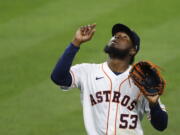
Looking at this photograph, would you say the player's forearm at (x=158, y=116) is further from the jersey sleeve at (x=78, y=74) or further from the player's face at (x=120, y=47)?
the jersey sleeve at (x=78, y=74)

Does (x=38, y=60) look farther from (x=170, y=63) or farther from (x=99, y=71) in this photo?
(x=99, y=71)

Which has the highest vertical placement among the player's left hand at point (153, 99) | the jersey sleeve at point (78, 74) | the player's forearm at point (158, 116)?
the jersey sleeve at point (78, 74)

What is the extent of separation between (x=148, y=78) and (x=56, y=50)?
5600 mm

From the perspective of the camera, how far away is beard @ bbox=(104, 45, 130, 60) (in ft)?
19.0

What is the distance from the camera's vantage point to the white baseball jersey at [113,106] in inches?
226

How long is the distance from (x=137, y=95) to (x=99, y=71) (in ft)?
1.41

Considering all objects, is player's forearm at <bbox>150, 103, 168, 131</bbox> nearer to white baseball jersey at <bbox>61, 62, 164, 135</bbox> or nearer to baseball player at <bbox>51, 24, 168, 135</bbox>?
baseball player at <bbox>51, 24, 168, 135</bbox>

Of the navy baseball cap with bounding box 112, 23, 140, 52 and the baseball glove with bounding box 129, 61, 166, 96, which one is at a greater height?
the navy baseball cap with bounding box 112, 23, 140, 52

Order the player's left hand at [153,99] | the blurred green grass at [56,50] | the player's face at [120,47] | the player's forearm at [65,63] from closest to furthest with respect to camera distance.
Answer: the player's left hand at [153,99] → the player's forearm at [65,63] → the player's face at [120,47] → the blurred green grass at [56,50]

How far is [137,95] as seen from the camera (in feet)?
19.0

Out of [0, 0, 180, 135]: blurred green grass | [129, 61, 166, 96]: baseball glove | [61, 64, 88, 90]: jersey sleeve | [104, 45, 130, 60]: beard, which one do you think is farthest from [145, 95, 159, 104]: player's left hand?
[0, 0, 180, 135]: blurred green grass

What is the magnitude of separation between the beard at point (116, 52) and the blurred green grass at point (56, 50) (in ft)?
8.87

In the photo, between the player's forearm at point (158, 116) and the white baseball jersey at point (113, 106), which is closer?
the player's forearm at point (158, 116)

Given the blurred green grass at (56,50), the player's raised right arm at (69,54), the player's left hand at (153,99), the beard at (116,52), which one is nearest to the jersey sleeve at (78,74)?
the player's raised right arm at (69,54)
